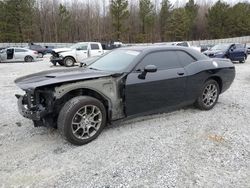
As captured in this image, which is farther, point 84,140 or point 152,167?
point 84,140

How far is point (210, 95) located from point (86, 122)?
3.08 meters

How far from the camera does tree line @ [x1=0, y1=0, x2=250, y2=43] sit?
5285 cm

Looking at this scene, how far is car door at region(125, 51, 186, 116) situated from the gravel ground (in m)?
0.40

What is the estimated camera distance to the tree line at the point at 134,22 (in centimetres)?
5285

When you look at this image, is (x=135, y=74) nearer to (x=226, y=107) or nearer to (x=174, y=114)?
(x=174, y=114)

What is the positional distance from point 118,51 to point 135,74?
1066 millimetres

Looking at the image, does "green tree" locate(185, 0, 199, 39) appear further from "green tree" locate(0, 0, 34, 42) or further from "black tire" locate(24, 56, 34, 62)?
"black tire" locate(24, 56, 34, 62)

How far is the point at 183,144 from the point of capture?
381 centimetres

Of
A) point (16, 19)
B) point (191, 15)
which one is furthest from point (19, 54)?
point (191, 15)

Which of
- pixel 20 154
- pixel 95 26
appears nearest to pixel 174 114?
pixel 20 154

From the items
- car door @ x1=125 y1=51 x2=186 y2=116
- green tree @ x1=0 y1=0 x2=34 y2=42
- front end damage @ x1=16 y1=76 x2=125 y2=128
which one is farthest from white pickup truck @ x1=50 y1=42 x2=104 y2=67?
green tree @ x1=0 y1=0 x2=34 y2=42

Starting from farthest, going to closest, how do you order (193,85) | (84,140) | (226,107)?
(226,107)
(193,85)
(84,140)

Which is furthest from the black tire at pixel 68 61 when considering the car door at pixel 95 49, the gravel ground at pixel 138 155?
the gravel ground at pixel 138 155

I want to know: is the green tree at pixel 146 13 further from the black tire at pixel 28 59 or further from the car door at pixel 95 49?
the car door at pixel 95 49
